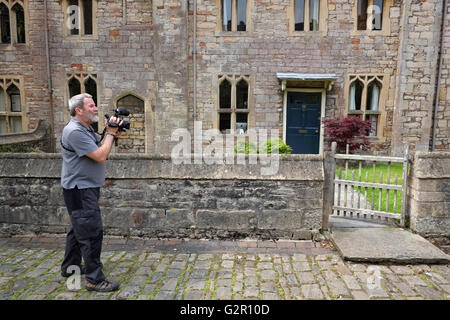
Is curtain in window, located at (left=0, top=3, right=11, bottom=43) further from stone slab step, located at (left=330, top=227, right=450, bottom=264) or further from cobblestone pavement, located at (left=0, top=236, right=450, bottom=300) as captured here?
stone slab step, located at (left=330, top=227, right=450, bottom=264)

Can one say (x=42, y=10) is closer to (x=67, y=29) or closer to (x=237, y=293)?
(x=67, y=29)

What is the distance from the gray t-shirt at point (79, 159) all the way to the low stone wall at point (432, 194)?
13.6ft

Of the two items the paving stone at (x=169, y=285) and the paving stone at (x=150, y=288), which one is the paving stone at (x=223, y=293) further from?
the paving stone at (x=150, y=288)

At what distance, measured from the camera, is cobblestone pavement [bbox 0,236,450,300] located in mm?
2918

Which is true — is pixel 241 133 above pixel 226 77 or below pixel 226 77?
below

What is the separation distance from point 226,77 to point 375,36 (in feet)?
16.6

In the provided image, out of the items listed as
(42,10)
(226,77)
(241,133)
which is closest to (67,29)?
(42,10)

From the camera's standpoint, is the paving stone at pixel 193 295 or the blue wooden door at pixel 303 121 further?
the blue wooden door at pixel 303 121

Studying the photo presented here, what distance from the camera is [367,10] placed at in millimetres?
9773

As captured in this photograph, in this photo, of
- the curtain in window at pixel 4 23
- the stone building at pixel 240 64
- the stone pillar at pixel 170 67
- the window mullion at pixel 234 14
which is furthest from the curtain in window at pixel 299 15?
the curtain in window at pixel 4 23

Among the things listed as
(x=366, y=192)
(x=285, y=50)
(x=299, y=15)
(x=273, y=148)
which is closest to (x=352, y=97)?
(x=285, y=50)

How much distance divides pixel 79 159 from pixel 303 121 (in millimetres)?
8612

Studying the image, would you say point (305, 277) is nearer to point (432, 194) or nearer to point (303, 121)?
point (432, 194)

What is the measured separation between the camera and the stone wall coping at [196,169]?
164 inches
